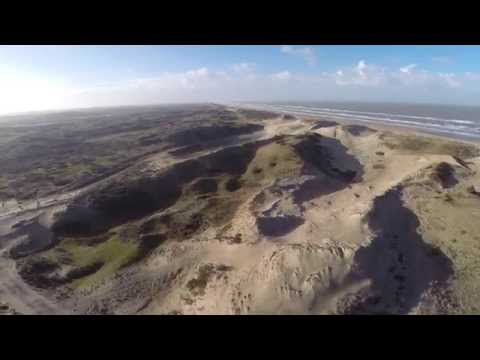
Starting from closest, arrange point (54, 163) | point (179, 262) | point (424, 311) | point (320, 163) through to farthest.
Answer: point (424, 311) < point (179, 262) < point (320, 163) < point (54, 163)

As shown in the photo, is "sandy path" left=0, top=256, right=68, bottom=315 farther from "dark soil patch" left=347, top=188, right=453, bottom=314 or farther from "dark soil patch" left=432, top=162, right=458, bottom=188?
"dark soil patch" left=432, top=162, right=458, bottom=188

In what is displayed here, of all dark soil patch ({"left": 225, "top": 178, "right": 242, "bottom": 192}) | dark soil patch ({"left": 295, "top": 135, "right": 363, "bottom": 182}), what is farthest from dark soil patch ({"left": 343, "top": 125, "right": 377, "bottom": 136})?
dark soil patch ({"left": 225, "top": 178, "right": 242, "bottom": 192})

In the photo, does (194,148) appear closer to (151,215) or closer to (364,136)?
(151,215)

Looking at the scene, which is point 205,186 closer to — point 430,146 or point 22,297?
point 22,297

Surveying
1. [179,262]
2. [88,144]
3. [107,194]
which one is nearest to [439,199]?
[179,262]

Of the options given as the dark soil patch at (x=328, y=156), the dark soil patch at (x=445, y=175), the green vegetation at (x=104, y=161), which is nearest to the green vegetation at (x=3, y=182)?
the green vegetation at (x=104, y=161)

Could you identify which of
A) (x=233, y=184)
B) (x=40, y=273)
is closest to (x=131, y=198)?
(x=233, y=184)

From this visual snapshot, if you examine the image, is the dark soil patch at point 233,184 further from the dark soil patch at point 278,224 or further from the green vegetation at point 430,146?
the green vegetation at point 430,146

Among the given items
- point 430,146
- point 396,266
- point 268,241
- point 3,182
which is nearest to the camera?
point 396,266
